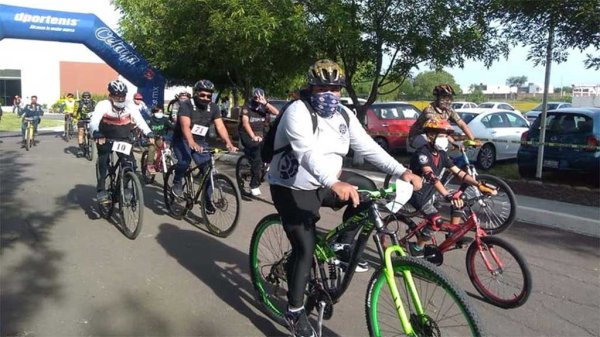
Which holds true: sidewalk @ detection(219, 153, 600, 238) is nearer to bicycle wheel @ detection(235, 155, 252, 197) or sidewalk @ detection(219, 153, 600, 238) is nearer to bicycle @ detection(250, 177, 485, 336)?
bicycle wheel @ detection(235, 155, 252, 197)

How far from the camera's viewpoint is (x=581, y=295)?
476 centimetres

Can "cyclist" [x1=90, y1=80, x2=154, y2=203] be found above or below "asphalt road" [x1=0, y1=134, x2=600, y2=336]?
above

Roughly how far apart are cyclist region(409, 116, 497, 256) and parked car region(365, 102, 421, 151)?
9801mm

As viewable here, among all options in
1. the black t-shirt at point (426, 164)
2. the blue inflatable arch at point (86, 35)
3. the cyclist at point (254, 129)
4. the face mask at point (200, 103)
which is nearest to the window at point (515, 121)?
the cyclist at point (254, 129)

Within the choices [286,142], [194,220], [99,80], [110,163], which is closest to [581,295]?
[286,142]

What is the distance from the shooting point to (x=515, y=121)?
47.8ft

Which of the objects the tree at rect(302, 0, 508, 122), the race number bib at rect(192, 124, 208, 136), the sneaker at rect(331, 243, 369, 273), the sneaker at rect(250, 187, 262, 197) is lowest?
the sneaker at rect(250, 187, 262, 197)

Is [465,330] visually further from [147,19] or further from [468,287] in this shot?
[147,19]

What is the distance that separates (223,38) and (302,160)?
8802 millimetres

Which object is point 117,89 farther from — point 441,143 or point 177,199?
point 441,143

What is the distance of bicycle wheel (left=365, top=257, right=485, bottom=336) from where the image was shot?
9.04 ft

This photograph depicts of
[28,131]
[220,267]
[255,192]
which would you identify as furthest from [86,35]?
[220,267]

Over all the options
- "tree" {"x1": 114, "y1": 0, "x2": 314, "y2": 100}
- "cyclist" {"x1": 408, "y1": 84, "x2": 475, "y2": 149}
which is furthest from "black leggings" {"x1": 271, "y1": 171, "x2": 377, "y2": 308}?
"tree" {"x1": 114, "y1": 0, "x2": 314, "y2": 100}

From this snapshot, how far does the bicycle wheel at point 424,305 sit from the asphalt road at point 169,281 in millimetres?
814
